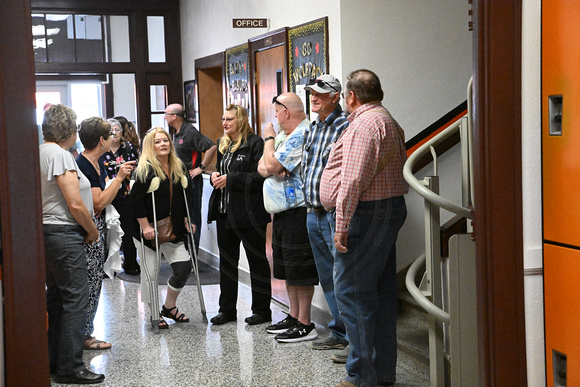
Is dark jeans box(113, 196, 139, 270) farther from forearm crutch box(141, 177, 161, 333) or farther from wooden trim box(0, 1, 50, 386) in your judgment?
wooden trim box(0, 1, 50, 386)

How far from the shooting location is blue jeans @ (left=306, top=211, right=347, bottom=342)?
4301 millimetres

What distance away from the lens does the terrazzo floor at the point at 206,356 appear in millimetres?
4297

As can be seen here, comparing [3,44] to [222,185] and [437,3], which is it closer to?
[222,185]

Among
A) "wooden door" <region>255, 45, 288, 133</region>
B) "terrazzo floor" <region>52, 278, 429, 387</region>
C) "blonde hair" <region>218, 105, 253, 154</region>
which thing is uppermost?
"wooden door" <region>255, 45, 288, 133</region>

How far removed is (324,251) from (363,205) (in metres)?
0.78

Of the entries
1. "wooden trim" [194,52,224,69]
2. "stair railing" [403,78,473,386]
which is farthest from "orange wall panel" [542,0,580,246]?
"wooden trim" [194,52,224,69]

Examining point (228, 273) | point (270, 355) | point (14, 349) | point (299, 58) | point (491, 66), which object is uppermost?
point (299, 58)

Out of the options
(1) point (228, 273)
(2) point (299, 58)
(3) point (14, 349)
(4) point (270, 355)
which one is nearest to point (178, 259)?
(1) point (228, 273)

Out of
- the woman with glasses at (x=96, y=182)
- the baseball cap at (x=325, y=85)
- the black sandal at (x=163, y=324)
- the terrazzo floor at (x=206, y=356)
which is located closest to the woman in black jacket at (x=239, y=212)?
the terrazzo floor at (x=206, y=356)

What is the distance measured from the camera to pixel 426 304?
3496 millimetres

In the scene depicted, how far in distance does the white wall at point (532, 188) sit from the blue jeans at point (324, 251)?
1646mm

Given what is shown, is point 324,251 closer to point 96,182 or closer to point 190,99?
point 96,182

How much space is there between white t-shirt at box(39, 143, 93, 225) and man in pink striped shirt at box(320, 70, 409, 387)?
1.39 m

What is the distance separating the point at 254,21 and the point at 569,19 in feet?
12.9
